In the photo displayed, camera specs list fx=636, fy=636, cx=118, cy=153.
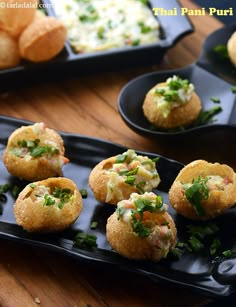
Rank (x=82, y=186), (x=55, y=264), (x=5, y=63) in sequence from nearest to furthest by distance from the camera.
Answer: (x=55, y=264) < (x=82, y=186) < (x=5, y=63)

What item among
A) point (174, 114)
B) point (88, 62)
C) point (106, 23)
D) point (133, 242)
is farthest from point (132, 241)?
point (106, 23)

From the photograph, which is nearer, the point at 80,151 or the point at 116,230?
the point at 116,230

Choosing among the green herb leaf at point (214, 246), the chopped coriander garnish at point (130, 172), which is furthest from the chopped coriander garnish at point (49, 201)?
the green herb leaf at point (214, 246)

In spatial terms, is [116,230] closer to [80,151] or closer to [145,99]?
[80,151]

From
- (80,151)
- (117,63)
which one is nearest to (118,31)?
(117,63)

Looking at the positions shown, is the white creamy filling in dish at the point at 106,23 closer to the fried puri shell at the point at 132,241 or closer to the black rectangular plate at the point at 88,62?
the black rectangular plate at the point at 88,62
